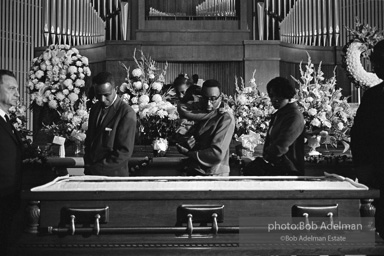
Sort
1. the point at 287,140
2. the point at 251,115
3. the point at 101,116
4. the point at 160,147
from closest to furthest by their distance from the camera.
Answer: the point at 287,140
the point at 101,116
the point at 160,147
the point at 251,115

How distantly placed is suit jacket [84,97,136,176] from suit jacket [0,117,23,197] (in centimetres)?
55

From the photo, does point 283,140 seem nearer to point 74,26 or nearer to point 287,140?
point 287,140

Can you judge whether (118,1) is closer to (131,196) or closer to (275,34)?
(275,34)

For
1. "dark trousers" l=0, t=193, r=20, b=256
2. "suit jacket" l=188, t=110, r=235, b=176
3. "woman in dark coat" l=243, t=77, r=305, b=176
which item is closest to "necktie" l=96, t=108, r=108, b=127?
"suit jacket" l=188, t=110, r=235, b=176

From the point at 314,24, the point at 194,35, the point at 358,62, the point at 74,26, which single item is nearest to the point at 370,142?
the point at 358,62

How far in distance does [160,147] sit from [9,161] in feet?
6.99

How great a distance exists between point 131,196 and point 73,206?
30cm

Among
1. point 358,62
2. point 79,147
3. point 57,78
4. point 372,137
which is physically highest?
point 358,62

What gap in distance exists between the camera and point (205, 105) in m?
4.53

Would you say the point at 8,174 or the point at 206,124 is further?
the point at 206,124

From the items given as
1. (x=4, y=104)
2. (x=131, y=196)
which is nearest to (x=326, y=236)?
(x=131, y=196)

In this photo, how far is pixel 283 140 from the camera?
4.20 metres

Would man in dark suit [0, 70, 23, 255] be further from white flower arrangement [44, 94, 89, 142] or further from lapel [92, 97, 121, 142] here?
white flower arrangement [44, 94, 89, 142]

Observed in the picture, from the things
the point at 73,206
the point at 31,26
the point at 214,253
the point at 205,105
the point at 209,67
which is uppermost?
the point at 31,26
